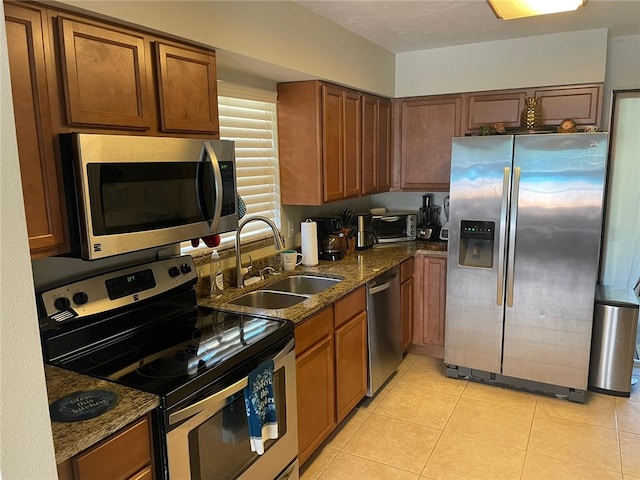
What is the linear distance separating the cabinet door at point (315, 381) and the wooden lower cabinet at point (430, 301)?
1359 mm

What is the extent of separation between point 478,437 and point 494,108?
92.4 inches

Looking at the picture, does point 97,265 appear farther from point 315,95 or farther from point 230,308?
point 315,95

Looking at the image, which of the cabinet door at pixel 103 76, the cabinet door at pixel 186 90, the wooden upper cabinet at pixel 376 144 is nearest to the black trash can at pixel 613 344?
the wooden upper cabinet at pixel 376 144

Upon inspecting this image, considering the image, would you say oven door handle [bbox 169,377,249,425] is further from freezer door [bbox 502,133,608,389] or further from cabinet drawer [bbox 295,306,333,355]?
freezer door [bbox 502,133,608,389]

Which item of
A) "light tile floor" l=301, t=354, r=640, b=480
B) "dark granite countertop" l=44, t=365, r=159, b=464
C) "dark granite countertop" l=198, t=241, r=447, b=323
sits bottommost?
"light tile floor" l=301, t=354, r=640, b=480

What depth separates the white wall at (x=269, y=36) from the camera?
1.78 metres

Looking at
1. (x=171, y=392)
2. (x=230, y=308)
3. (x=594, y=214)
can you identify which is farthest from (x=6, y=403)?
(x=594, y=214)

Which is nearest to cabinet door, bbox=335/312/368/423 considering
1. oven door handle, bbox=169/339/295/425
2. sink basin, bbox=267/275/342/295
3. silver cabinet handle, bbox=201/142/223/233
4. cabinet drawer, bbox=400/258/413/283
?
sink basin, bbox=267/275/342/295

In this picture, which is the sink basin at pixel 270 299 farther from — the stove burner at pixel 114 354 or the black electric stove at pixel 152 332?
the stove burner at pixel 114 354

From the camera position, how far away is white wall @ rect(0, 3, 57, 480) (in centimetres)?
76

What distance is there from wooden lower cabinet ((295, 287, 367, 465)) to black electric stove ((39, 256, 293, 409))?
294 millimetres

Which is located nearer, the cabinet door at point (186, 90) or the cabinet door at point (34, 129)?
the cabinet door at point (34, 129)

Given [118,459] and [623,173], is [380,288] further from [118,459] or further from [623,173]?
[623,173]

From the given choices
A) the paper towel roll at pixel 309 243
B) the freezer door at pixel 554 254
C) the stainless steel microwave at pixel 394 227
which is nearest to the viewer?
the freezer door at pixel 554 254
